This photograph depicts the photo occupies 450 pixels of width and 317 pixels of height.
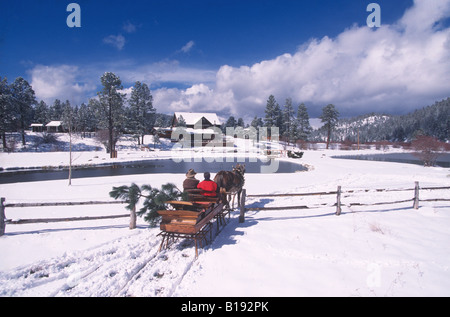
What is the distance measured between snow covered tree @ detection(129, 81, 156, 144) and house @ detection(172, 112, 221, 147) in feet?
34.6

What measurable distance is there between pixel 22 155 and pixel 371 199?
4465 centimetres

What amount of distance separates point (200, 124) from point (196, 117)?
293 cm

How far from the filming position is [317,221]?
847 cm

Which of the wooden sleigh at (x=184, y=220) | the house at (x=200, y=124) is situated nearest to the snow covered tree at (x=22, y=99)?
the house at (x=200, y=124)

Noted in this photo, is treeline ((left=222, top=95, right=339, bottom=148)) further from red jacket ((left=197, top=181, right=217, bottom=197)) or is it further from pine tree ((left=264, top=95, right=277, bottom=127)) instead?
red jacket ((left=197, top=181, right=217, bottom=197))

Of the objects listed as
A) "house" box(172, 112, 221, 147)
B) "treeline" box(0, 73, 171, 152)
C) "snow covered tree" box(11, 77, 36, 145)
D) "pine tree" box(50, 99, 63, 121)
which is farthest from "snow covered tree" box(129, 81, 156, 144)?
"pine tree" box(50, 99, 63, 121)

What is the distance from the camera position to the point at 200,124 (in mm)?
71688

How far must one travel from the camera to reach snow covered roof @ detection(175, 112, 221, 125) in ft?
235

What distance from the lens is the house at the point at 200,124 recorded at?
2574 inches

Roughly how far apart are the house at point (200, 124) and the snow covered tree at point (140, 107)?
10.5m

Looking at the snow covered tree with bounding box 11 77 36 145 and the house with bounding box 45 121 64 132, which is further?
the house with bounding box 45 121 64 132
